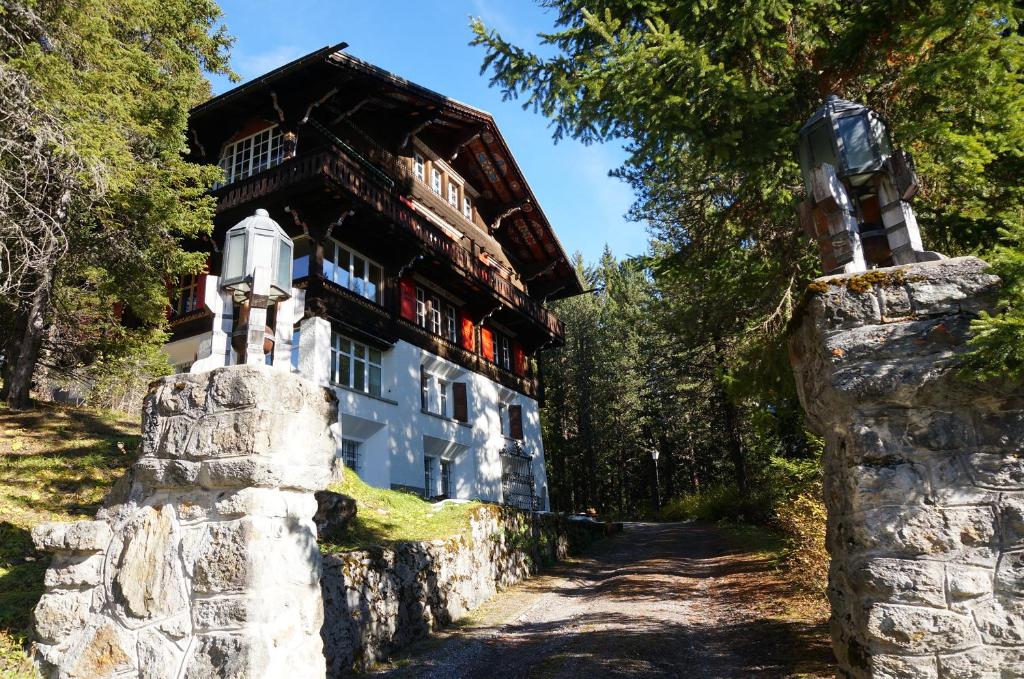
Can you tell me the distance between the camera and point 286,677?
396 centimetres

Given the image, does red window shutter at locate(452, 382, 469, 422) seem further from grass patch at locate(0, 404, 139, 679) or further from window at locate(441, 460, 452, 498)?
grass patch at locate(0, 404, 139, 679)

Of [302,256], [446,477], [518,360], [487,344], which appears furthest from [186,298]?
[518,360]

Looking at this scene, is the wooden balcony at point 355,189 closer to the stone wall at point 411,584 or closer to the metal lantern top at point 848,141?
the stone wall at point 411,584

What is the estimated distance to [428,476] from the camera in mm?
21016

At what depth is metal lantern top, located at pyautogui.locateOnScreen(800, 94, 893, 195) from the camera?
4414mm

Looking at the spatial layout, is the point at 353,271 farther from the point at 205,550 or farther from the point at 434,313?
the point at 205,550

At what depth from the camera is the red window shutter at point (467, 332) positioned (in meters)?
24.0

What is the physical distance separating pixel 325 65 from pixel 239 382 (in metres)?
16.1

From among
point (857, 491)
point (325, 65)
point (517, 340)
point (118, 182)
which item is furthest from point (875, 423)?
point (517, 340)

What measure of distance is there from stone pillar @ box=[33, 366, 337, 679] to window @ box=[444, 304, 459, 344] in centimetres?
1870

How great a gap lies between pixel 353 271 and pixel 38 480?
9980 mm

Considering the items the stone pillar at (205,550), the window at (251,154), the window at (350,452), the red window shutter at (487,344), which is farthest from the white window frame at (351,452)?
the stone pillar at (205,550)

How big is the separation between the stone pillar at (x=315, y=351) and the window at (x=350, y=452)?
12920 millimetres

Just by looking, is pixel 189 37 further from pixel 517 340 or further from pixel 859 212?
pixel 859 212
